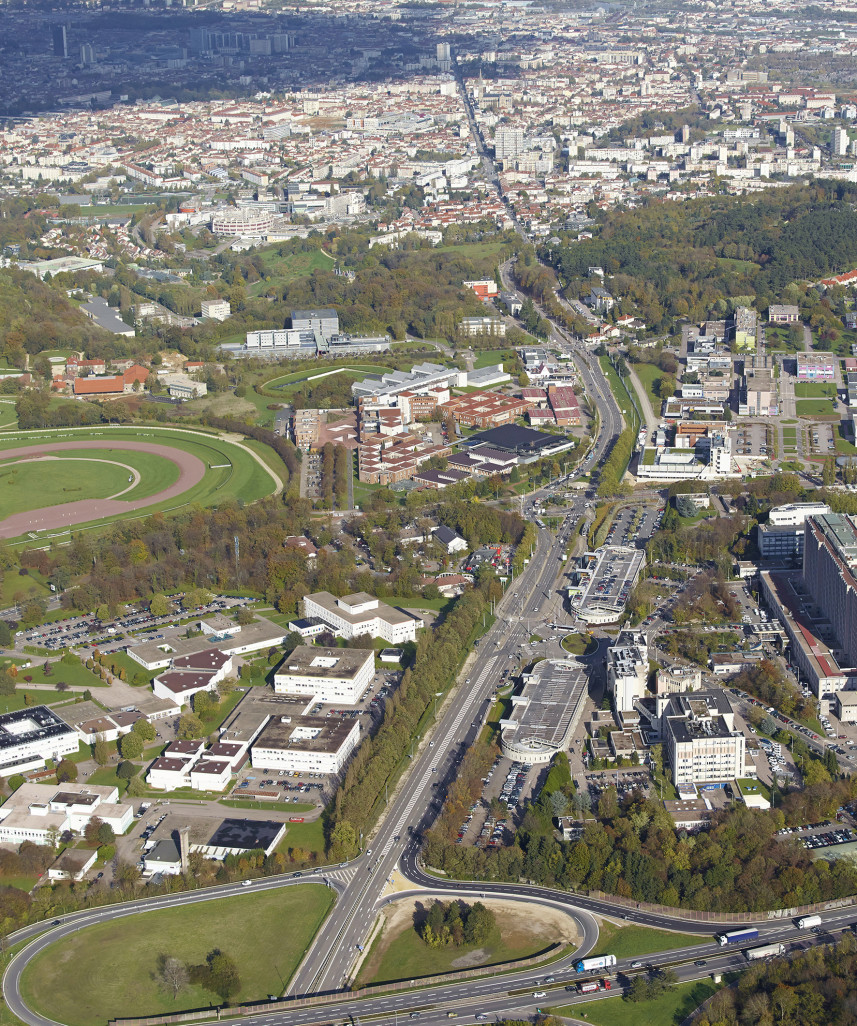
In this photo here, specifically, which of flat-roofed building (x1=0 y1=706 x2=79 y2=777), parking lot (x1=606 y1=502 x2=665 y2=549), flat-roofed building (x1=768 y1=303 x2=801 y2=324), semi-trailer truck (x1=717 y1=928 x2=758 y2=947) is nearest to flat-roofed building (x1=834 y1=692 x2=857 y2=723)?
semi-trailer truck (x1=717 y1=928 x2=758 y2=947)

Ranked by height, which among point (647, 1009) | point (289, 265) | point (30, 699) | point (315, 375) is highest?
point (289, 265)

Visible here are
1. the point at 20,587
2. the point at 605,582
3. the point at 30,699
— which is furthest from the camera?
the point at 20,587

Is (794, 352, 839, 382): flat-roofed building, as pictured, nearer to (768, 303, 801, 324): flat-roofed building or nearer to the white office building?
(768, 303, 801, 324): flat-roofed building

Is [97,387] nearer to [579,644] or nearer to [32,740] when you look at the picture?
[32,740]

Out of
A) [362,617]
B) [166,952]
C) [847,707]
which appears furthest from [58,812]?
[847,707]

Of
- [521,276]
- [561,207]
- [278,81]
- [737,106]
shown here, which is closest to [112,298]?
[521,276]

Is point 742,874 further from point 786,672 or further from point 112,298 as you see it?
point 112,298
